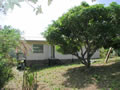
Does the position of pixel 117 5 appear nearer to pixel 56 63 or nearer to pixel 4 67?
pixel 4 67

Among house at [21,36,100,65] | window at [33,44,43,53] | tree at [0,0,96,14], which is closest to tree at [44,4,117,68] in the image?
tree at [0,0,96,14]

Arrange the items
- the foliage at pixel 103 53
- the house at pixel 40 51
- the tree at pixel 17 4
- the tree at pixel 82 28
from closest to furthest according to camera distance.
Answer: the tree at pixel 17 4
the tree at pixel 82 28
the house at pixel 40 51
the foliage at pixel 103 53

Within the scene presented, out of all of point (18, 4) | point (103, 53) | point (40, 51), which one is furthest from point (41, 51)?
point (18, 4)

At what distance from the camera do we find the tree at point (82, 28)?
652cm

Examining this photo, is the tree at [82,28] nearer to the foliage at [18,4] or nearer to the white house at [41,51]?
the foliage at [18,4]

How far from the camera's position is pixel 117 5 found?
666 cm

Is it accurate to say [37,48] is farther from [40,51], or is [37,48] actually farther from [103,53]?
[103,53]

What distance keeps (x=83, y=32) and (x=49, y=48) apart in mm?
7537

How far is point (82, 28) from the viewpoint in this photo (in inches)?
288

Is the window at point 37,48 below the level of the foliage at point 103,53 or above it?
above

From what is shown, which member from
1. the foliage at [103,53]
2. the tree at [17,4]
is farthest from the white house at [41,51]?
the tree at [17,4]

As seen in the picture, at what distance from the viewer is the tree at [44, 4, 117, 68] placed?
6520mm

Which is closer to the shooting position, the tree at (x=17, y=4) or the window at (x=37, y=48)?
the tree at (x=17, y=4)

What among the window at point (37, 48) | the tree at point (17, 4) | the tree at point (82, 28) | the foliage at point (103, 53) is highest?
the tree at point (82, 28)
